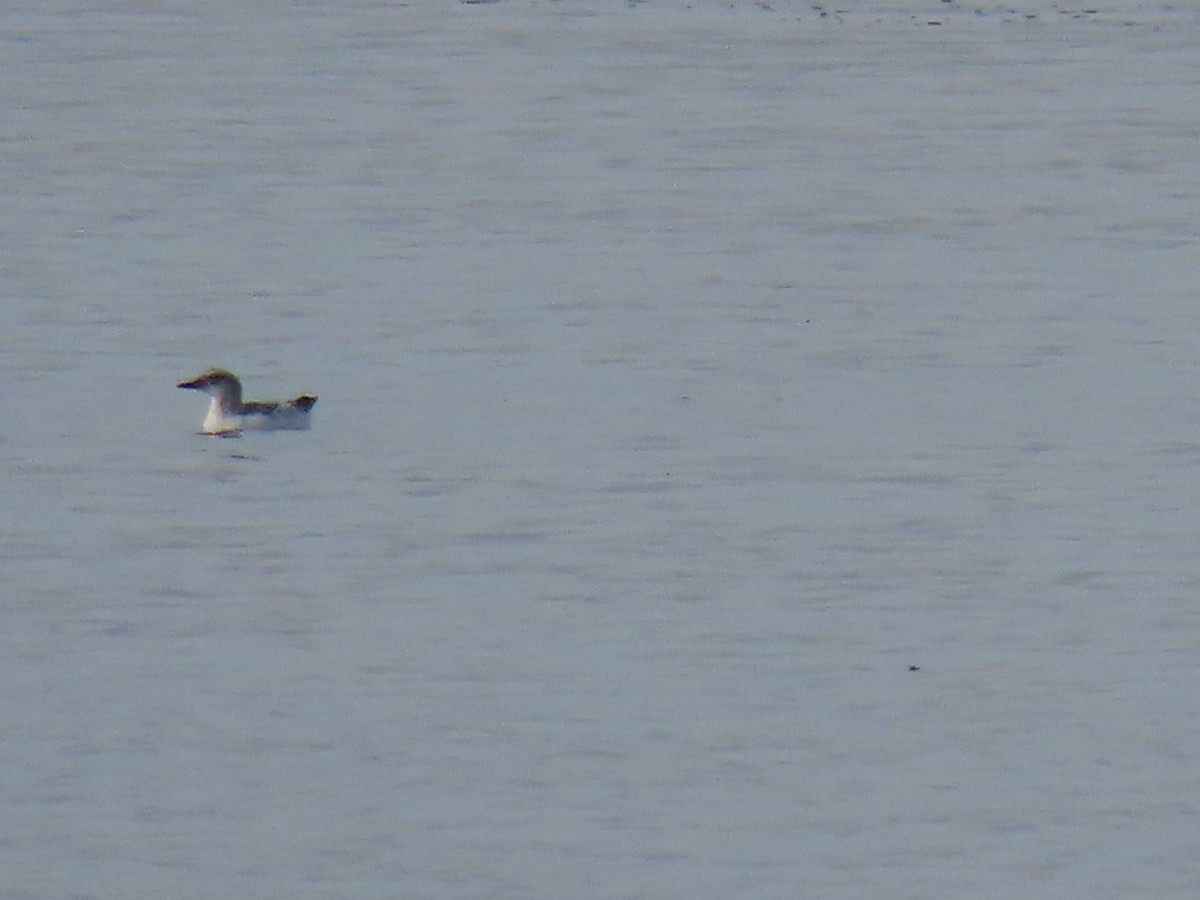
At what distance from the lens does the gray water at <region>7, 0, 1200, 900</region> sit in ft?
21.8

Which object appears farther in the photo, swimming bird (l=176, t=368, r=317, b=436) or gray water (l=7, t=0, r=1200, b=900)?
swimming bird (l=176, t=368, r=317, b=436)

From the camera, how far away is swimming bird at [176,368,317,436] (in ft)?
34.9

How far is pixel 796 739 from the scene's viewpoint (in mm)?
7145

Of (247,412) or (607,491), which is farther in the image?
(247,412)

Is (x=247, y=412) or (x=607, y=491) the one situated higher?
(x=607, y=491)

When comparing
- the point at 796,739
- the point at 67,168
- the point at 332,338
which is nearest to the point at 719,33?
the point at 67,168

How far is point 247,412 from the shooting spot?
10.6m

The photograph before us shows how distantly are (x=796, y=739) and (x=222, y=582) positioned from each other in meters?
2.09

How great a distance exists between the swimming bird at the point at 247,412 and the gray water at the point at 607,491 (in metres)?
0.09

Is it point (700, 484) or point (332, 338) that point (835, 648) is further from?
point (332, 338)

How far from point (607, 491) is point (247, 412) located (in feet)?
5.36

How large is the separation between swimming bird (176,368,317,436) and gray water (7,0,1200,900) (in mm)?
92

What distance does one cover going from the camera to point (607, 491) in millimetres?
9625

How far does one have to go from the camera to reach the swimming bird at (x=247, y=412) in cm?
1062
